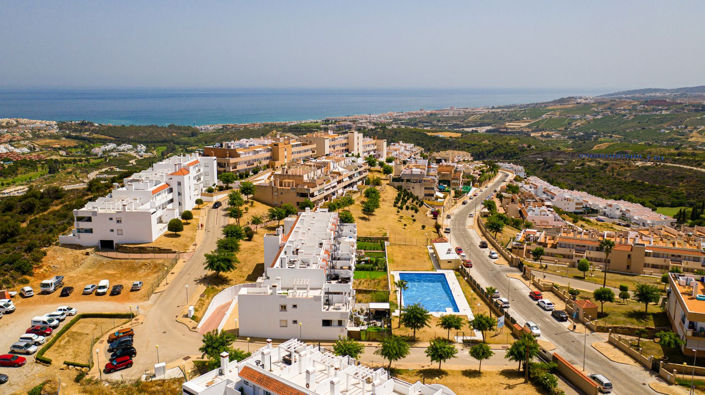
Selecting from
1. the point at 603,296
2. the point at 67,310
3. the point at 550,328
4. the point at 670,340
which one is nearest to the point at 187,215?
the point at 67,310

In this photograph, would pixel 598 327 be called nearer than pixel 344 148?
Yes


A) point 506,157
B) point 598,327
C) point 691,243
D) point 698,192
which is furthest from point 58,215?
point 506,157

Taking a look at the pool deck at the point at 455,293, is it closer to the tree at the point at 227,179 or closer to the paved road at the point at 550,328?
the paved road at the point at 550,328

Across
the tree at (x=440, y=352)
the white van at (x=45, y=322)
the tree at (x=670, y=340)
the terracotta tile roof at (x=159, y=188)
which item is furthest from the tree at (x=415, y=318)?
the terracotta tile roof at (x=159, y=188)

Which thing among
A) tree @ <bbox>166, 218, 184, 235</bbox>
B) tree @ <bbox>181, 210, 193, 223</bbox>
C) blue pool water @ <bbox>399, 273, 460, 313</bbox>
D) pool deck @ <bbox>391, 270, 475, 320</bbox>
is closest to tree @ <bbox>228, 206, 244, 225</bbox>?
tree @ <bbox>181, 210, 193, 223</bbox>

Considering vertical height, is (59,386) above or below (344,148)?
below

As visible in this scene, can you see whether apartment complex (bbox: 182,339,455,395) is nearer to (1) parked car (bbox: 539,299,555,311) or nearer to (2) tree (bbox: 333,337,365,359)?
(2) tree (bbox: 333,337,365,359)

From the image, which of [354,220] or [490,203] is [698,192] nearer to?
[490,203]
